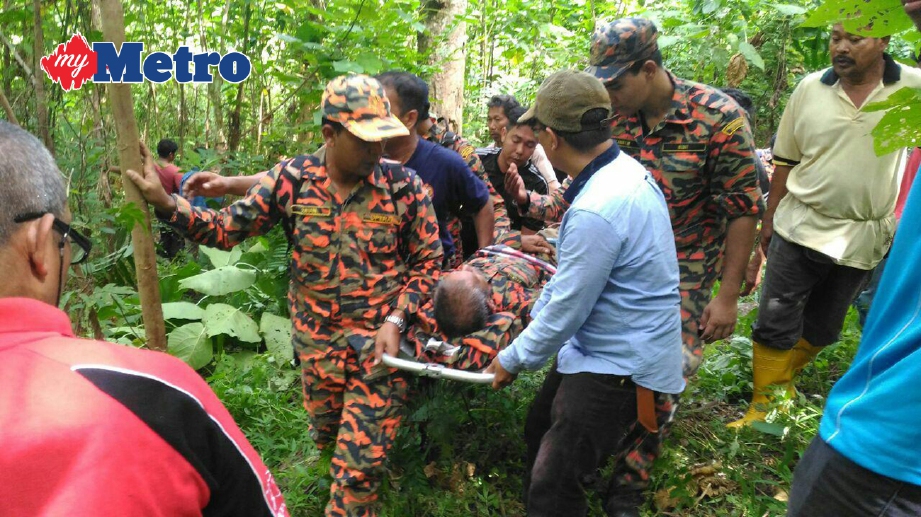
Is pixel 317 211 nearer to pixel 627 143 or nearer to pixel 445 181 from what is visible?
pixel 445 181

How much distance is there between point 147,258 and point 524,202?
2580 millimetres

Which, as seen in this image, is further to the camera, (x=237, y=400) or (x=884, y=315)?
(x=237, y=400)

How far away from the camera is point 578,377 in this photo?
2.53 m

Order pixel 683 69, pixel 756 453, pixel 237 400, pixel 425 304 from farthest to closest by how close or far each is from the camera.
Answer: pixel 683 69, pixel 237 400, pixel 756 453, pixel 425 304

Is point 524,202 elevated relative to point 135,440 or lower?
lower

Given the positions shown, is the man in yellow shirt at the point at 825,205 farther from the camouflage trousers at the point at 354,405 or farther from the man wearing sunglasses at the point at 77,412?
the man wearing sunglasses at the point at 77,412

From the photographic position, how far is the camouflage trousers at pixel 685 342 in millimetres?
3068

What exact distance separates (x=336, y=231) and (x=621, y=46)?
156 centimetres

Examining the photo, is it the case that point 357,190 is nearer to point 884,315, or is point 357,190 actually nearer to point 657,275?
point 657,275

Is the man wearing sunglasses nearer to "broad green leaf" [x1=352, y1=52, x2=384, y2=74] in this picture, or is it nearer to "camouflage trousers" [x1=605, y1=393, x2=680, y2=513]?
"camouflage trousers" [x1=605, y1=393, x2=680, y2=513]

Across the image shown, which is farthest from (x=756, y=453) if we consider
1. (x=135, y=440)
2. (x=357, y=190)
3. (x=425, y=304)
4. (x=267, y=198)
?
(x=135, y=440)

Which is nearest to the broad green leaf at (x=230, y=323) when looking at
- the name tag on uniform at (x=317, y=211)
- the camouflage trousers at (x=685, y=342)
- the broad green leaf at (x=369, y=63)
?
the broad green leaf at (x=369, y=63)

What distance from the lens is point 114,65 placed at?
2082 millimetres

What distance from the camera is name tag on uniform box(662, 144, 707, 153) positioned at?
3115 mm
